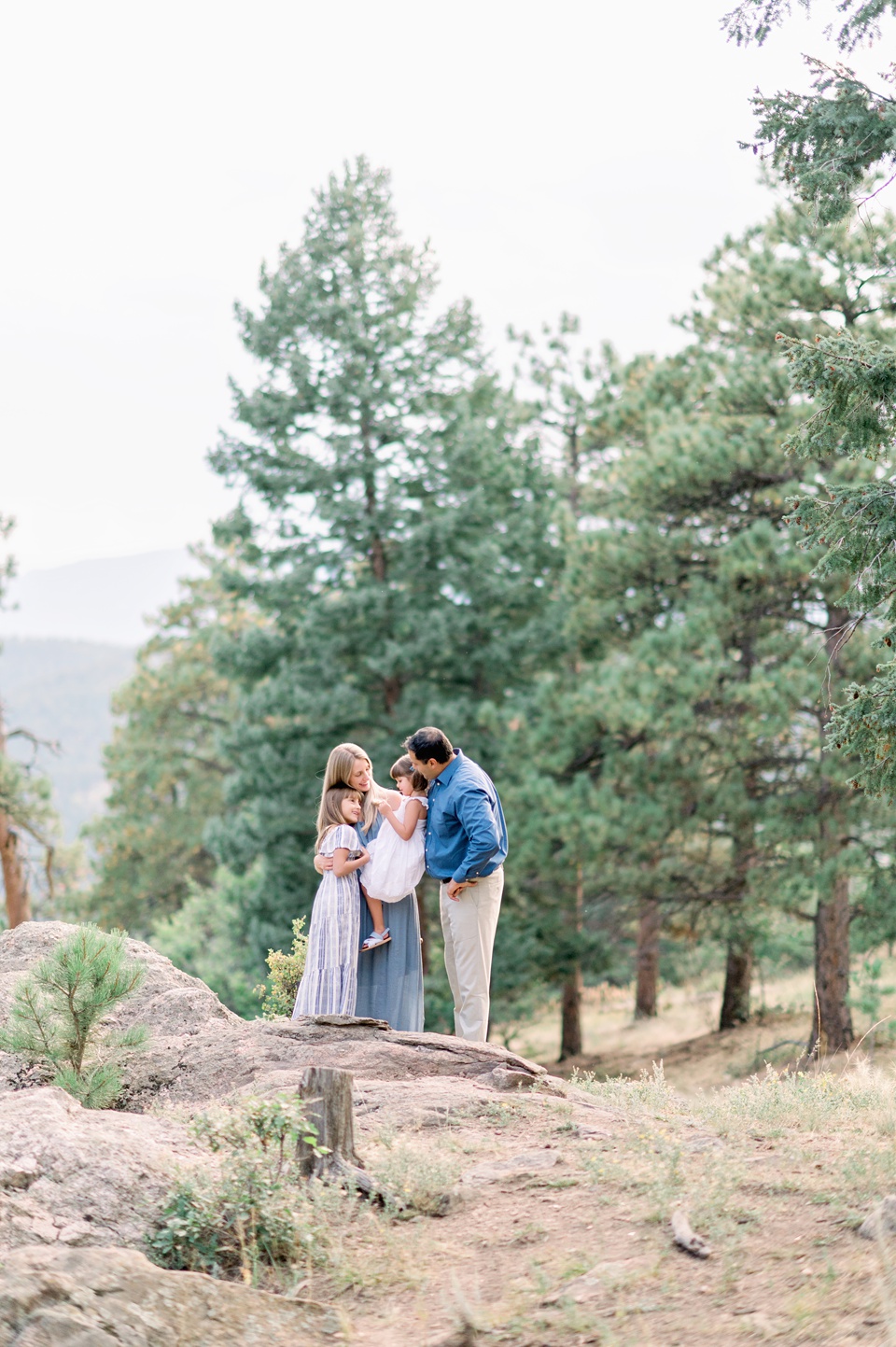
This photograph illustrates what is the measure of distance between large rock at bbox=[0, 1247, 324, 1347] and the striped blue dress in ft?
9.54

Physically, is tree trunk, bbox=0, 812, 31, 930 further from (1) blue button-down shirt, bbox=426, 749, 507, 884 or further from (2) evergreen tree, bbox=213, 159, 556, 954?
(1) blue button-down shirt, bbox=426, 749, 507, 884

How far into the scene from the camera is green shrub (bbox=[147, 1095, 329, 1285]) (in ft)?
12.4

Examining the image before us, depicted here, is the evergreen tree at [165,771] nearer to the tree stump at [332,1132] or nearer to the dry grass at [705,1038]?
the dry grass at [705,1038]

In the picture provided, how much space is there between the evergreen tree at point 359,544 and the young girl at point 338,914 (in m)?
9.75

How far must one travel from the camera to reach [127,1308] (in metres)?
3.17

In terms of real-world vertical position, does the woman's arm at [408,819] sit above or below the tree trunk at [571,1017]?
above

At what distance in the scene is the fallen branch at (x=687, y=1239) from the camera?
11.7 feet

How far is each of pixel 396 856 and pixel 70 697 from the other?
15828 cm

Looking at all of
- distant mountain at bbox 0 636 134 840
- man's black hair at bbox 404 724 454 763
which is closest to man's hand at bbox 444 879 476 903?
man's black hair at bbox 404 724 454 763

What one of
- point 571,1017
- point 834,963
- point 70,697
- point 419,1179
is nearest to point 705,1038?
point 571,1017

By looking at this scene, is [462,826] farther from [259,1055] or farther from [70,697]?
[70,697]

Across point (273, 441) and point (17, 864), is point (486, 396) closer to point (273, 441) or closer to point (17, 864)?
point (273, 441)

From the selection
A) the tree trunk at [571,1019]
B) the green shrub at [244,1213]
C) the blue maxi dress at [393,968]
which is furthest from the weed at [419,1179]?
the tree trunk at [571,1019]

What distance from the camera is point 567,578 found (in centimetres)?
1490
